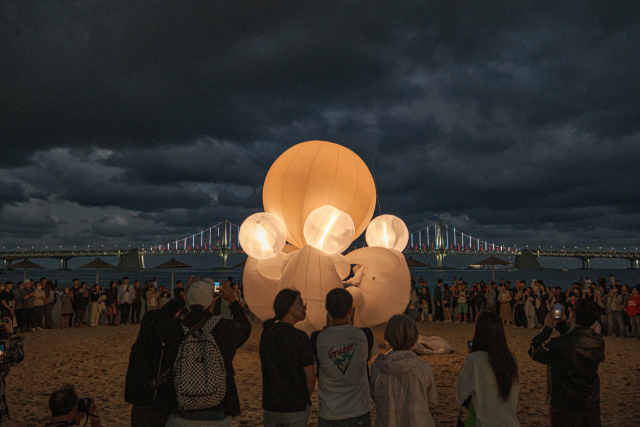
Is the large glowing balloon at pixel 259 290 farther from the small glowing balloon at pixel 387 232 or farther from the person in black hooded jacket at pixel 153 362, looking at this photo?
the person in black hooded jacket at pixel 153 362

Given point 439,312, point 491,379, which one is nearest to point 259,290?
point 491,379

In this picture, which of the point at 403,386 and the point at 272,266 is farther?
the point at 272,266

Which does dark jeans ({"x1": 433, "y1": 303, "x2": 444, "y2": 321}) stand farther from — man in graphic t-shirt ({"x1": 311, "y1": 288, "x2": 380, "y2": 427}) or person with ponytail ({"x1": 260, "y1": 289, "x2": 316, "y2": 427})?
person with ponytail ({"x1": 260, "y1": 289, "x2": 316, "y2": 427})

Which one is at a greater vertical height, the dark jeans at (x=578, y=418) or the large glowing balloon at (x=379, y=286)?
the large glowing balloon at (x=379, y=286)

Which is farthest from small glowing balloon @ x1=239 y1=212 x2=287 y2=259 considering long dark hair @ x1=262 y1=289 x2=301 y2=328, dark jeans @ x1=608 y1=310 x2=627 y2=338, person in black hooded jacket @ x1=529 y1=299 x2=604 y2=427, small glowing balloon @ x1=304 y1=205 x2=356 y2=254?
dark jeans @ x1=608 y1=310 x2=627 y2=338

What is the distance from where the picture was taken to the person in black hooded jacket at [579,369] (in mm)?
2512

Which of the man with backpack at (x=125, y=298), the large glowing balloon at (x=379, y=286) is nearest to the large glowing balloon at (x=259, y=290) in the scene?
the large glowing balloon at (x=379, y=286)

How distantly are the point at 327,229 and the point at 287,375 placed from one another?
3.74 metres

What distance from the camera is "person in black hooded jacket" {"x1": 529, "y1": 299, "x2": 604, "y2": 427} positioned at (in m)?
2.51

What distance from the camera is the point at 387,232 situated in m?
7.30

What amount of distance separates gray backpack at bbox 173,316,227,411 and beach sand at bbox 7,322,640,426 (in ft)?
7.85

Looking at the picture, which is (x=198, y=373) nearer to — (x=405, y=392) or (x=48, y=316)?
(x=405, y=392)

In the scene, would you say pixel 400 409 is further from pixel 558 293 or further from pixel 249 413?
pixel 558 293

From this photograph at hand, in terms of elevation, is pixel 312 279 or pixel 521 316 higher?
pixel 312 279
